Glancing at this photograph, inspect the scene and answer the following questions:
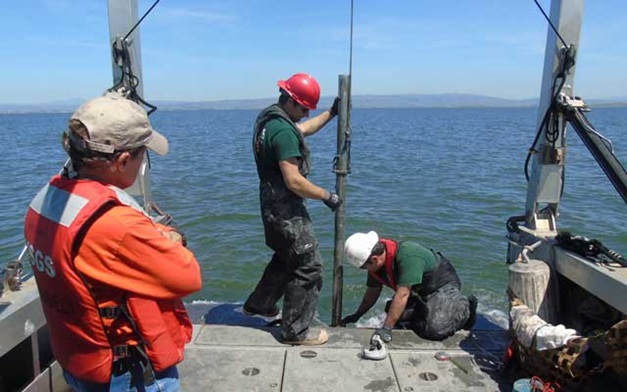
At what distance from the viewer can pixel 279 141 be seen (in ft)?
12.6

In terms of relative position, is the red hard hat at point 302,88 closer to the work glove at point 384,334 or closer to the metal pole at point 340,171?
the metal pole at point 340,171

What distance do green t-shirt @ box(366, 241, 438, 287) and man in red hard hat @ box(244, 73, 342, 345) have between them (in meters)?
0.66

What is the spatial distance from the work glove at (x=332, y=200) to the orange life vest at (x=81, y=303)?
232 cm

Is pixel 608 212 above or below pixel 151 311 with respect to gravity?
below

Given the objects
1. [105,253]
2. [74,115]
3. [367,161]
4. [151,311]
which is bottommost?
[367,161]

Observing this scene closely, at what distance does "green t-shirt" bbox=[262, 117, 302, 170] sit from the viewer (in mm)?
3836

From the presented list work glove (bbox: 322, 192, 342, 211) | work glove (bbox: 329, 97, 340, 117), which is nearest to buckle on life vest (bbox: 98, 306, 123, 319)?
work glove (bbox: 322, 192, 342, 211)

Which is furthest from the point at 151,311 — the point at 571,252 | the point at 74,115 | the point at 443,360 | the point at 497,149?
the point at 497,149

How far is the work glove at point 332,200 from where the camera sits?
→ 4238 millimetres

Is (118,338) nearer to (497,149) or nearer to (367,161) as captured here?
(367,161)

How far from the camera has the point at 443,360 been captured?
12.8 ft

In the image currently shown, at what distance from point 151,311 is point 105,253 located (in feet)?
0.94

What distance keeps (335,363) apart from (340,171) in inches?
65.4

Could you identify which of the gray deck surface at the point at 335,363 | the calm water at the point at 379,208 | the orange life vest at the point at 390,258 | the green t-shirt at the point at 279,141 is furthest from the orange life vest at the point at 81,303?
the calm water at the point at 379,208
